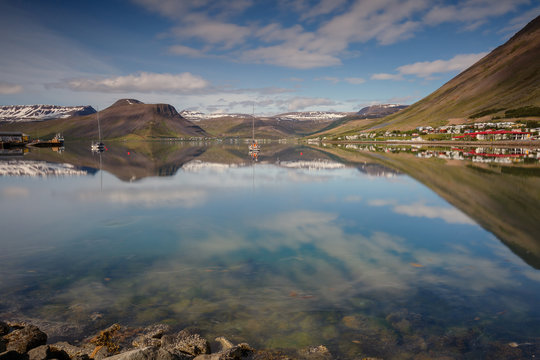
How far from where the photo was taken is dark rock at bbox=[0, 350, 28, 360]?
726cm

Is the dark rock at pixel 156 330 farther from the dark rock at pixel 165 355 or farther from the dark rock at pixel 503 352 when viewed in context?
the dark rock at pixel 503 352

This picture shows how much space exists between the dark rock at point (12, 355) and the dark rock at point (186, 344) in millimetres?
3080

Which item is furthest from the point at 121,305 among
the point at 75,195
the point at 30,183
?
the point at 30,183

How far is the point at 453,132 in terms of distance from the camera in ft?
611

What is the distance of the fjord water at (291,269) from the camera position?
9.53 metres

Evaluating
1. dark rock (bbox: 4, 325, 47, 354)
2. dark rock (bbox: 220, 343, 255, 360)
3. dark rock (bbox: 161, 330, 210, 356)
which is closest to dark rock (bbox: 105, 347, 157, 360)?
dark rock (bbox: 161, 330, 210, 356)

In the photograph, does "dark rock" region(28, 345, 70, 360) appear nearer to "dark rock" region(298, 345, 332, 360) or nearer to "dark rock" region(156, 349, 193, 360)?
"dark rock" region(156, 349, 193, 360)

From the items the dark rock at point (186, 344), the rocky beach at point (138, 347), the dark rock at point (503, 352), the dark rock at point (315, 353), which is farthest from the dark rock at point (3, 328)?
the dark rock at point (503, 352)

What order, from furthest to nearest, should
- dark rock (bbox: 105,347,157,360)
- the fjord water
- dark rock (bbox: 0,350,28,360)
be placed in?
the fjord water, dark rock (bbox: 0,350,28,360), dark rock (bbox: 105,347,157,360)

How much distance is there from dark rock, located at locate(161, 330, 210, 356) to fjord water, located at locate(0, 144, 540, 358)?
79 centimetres

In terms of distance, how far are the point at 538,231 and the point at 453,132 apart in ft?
629

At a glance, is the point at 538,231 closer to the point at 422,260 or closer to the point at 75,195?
the point at 422,260

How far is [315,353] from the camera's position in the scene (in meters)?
8.40

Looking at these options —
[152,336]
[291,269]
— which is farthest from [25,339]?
[291,269]
